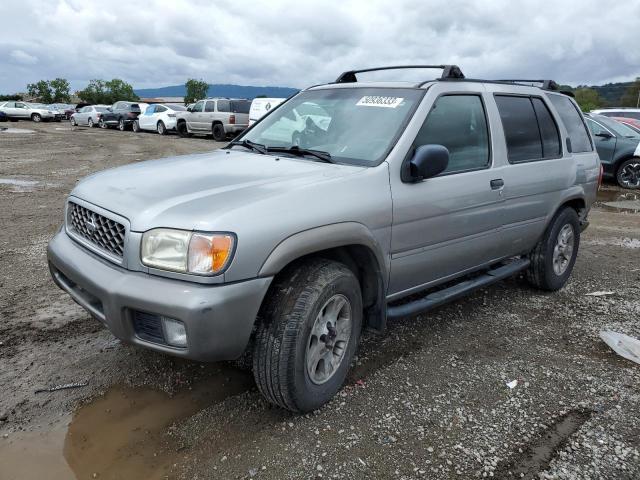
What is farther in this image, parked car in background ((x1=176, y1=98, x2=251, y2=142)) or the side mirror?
parked car in background ((x1=176, y1=98, x2=251, y2=142))

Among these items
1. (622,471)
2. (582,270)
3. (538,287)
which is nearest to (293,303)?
(622,471)

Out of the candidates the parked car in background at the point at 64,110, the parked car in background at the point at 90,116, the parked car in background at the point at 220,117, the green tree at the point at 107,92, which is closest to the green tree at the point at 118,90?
the green tree at the point at 107,92

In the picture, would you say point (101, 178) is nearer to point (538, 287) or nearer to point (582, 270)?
point (538, 287)

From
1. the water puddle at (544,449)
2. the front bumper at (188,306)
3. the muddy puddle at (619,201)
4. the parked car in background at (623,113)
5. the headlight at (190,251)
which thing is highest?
the parked car in background at (623,113)

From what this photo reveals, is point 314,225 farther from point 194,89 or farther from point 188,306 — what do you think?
point 194,89

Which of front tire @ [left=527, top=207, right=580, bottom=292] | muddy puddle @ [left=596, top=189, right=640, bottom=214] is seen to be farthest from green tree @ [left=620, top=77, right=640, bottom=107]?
front tire @ [left=527, top=207, right=580, bottom=292]

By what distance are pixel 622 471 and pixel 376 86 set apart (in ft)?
8.92

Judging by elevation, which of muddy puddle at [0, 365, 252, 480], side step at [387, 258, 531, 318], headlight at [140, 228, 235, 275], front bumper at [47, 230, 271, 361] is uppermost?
headlight at [140, 228, 235, 275]

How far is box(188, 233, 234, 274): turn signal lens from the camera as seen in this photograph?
→ 2.33 m

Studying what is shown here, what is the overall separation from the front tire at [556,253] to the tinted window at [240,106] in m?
17.6

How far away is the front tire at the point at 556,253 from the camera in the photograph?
4.67 m

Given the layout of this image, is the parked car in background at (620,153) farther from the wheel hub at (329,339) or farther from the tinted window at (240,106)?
the tinted window at (240,106)

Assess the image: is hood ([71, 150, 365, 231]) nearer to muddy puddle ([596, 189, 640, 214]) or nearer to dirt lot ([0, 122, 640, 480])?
dirt lot ([0, 122, 640, 480])

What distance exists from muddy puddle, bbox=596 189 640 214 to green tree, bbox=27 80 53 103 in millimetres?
73661
